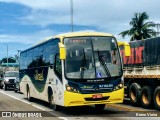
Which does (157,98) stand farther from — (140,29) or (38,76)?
(140,29)

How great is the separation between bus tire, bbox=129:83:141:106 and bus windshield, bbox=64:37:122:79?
421 centimetres

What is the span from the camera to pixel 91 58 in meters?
14.7

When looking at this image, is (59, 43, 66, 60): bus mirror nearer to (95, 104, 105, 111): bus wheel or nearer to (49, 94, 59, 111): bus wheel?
(49, 94, 59, 111): bus wheel

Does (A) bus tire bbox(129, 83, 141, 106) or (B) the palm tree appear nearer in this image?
(A) bus tire bbox(129, 83, 141, 106)

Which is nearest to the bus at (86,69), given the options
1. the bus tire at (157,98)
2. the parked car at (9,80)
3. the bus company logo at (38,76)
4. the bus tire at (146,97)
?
the bus tire at (157,98)

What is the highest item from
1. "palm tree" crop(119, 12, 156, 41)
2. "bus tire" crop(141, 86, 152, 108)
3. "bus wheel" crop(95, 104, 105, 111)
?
"palm tree" crop(119, 12, 156, 41)

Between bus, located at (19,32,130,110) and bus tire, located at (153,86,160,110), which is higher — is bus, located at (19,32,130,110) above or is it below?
above

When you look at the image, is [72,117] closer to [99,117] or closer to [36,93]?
[99,117]

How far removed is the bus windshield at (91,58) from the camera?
14.5 meters

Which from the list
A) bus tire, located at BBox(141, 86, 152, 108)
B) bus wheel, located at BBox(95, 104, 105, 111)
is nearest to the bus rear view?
bus wheel, located at BBox(95, 104, 105, 111)

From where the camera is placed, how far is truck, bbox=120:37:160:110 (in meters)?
17.4

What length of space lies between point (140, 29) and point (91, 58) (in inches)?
2220

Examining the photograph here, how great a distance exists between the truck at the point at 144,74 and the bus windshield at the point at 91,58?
109 inches

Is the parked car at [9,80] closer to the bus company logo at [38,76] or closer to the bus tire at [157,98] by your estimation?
the bus company logo at [38,76]
